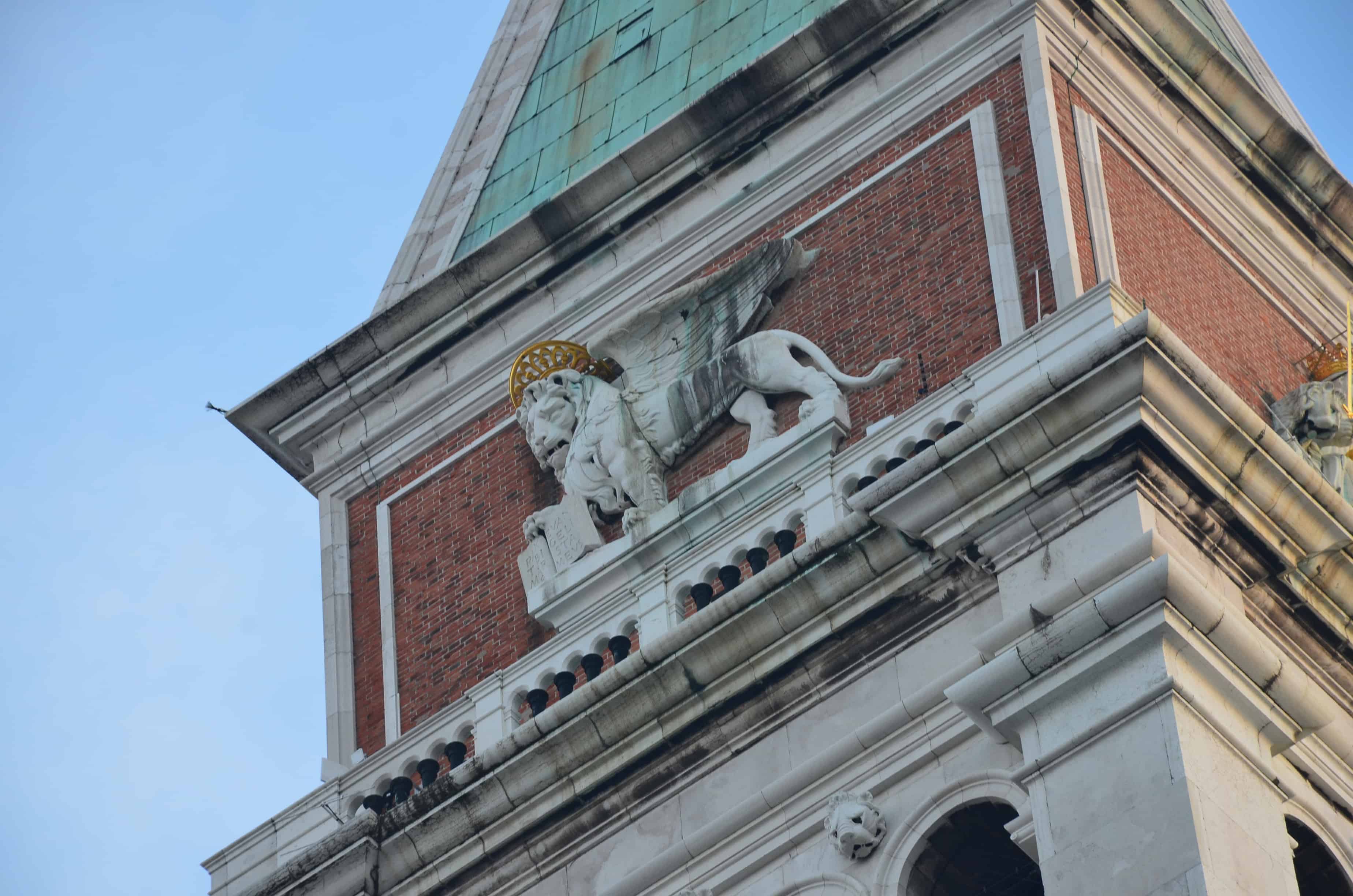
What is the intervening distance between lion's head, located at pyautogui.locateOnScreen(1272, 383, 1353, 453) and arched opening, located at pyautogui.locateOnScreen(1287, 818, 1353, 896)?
4.81m

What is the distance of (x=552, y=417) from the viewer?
27.5 metres

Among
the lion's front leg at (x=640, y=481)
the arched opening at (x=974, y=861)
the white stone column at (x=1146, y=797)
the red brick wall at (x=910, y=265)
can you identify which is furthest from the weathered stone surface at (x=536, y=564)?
the white stone column at (x=1146, y=797)

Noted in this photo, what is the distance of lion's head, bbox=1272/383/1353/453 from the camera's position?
86.3 feet

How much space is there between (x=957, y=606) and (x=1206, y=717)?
239 cm

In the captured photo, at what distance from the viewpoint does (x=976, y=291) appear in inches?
1000

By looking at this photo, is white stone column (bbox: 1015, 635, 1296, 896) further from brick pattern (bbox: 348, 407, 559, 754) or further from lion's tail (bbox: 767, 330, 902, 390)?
brick pattern (bbox: 348, 407, 559, 754)

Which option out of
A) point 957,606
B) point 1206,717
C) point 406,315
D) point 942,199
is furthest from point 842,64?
point 1206,717

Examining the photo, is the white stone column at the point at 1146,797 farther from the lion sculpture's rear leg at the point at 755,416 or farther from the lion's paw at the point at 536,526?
the lion's paw at the point at 536,526

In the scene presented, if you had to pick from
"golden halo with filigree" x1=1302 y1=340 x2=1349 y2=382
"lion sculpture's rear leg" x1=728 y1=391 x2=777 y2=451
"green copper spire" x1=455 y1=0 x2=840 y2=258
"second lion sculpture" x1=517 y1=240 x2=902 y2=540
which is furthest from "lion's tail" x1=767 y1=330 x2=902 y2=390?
"golden halo with filigree" x1=1302 y1=340 x2=1349 y2=382

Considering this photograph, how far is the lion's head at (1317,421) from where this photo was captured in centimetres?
2630

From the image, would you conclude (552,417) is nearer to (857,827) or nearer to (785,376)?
(785,376)

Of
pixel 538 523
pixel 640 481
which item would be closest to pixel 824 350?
pixel 640 481

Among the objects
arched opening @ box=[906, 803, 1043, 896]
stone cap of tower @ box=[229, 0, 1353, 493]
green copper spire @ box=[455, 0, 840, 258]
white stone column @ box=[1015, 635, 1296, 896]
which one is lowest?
white stone column @ box=[1015, 635, 1296, 896]

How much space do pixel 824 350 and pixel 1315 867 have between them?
5846 mm
